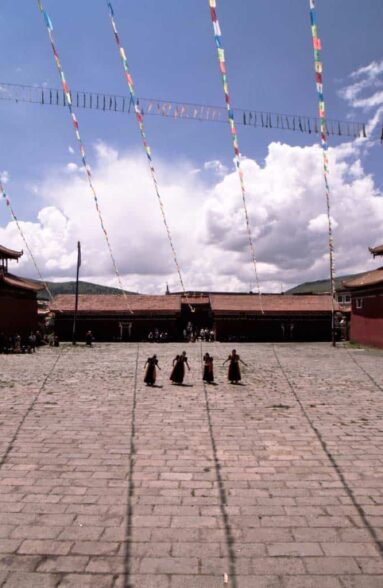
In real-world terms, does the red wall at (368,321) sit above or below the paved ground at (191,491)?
above

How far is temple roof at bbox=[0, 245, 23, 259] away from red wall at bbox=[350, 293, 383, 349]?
2441 centimetres

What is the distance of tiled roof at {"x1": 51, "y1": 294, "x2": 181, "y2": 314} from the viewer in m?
35.0

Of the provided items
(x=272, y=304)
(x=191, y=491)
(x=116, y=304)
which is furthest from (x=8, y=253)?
(x=191, y=491)

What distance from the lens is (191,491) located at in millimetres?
5668

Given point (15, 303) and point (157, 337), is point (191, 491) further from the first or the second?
point (157, 337)

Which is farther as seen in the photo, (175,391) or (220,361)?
(220,361)

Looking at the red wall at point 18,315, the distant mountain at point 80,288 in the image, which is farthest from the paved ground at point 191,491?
the distant mountain at point 80,288

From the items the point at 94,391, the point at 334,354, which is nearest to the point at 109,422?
the point at 94,391

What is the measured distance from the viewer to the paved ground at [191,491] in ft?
13.1

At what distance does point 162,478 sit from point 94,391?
724cm

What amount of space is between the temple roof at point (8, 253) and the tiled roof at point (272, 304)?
15.1 meters

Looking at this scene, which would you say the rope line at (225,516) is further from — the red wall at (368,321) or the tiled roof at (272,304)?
the tiled roof at (272,304)

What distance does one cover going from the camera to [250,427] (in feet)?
29.0

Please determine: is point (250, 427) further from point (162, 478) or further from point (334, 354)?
point (334, 354)
